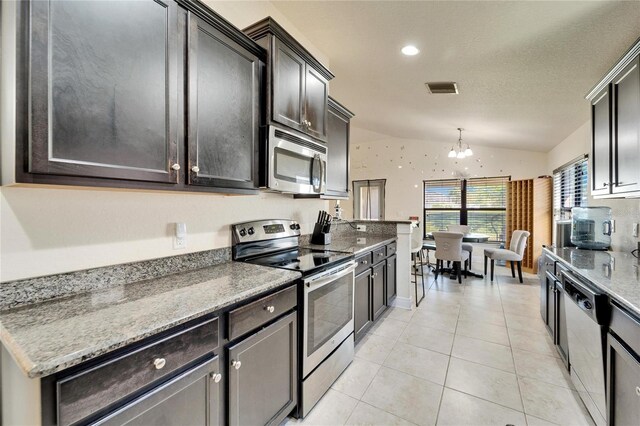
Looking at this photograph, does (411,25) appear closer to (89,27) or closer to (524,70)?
(524,70)

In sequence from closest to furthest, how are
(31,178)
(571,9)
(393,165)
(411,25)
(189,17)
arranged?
(31,178) < (189,17) < (571,9) < (411,25) < (393,165)

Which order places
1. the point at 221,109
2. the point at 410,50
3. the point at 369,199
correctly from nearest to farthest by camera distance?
1. the point at 221,109
2. the point at 410,50
3. the point at 369,199

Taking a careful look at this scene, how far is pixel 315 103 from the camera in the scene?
2.32 meters

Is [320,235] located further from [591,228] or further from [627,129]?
[591,228]

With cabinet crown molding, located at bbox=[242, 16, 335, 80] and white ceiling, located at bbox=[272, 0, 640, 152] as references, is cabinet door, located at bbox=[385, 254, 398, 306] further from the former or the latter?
cabinet crown molding, located at bbox=[242, 16, 335, 80]

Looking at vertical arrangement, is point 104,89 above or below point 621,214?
above

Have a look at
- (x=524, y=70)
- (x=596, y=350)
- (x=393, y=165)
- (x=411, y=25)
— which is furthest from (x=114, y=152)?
(x=393, y=165)

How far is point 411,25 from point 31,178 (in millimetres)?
2488

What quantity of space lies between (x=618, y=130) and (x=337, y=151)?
Result: 7.12ft

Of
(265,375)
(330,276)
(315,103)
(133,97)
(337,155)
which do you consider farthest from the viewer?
(337,155)

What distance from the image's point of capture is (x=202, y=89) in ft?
4.77

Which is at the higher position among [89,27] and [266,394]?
[89,27]

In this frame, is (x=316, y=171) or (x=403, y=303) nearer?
(x=316, y=171)

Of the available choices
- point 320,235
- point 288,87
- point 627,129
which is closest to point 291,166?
point 288,87
